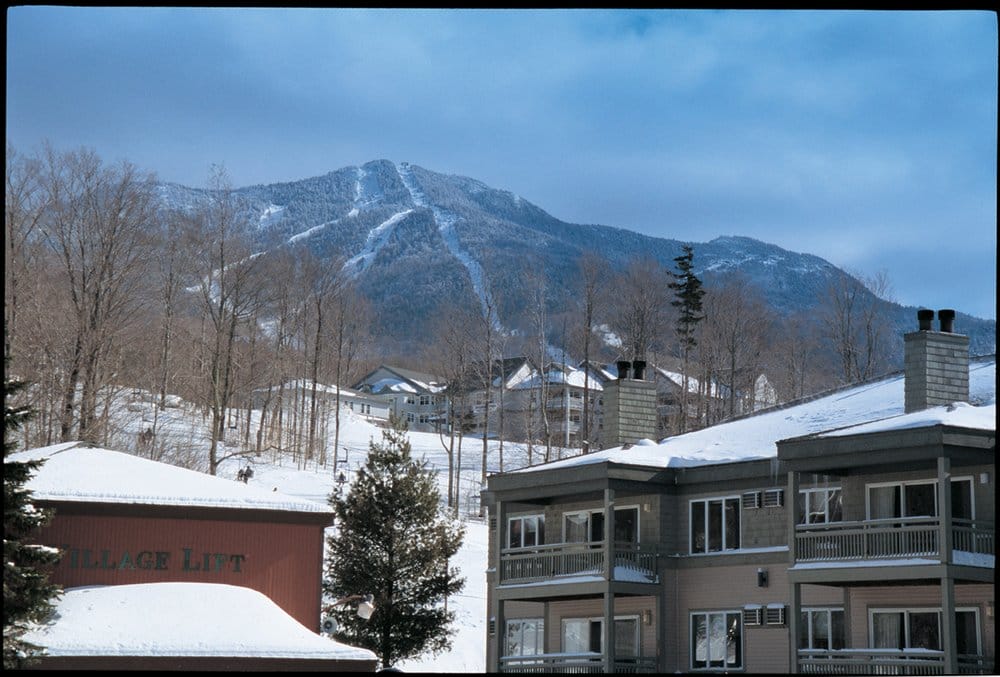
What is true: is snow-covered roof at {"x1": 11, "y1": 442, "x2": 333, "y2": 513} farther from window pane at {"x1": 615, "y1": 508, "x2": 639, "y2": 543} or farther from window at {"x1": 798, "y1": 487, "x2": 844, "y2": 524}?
window at {"x1": 798, "y1": 487, "x2": 844, "y2": 524}

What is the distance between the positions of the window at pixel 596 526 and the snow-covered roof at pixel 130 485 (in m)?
6.06

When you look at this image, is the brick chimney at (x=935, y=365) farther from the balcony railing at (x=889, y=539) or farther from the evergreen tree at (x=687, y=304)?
the evergreen tree at (x=687, y=304)

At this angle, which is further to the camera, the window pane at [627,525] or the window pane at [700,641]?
the window pane at [627,525]

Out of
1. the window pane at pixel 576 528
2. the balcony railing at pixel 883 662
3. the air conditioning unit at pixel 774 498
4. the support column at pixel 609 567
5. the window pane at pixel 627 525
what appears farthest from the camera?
the window pane at pixel 576 528

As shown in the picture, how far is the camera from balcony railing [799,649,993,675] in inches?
869

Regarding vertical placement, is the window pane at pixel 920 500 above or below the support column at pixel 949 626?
above

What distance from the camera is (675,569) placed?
28.1m

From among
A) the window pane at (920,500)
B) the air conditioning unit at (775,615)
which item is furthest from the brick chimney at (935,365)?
the air conditioning unit at (775,615)

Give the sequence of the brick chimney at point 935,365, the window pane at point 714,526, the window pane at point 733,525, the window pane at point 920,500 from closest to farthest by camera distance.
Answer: the window pane at point 920,500 < the brick chimney at point 935,365 < the window pane at point 733,525 < the window pane at point 714,526

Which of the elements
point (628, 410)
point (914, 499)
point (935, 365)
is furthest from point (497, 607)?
point (935, 365)

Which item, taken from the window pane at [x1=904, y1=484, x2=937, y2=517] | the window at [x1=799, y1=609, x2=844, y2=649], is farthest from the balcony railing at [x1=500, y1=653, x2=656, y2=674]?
the window pane at [x1=904, y1=484, x2=937, y2=517]

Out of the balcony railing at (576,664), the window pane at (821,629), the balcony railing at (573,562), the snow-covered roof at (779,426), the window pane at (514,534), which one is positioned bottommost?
the balcony railing at (576,664)

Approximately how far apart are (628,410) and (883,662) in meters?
11.1

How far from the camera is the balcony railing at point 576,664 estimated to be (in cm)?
2748
